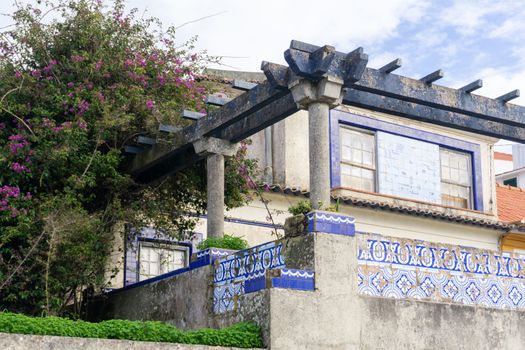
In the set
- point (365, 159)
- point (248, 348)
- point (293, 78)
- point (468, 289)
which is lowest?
point (248, 348)

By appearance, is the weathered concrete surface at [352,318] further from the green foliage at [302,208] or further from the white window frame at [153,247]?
the white window frame at [153,247]

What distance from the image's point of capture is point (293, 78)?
946 centimetres

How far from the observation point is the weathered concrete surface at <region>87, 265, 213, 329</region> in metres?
10.2

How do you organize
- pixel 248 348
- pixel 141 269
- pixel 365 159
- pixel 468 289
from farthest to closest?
pixel 365 159 → pixel 141 269 → pixel 468 289 → pixel 248 348

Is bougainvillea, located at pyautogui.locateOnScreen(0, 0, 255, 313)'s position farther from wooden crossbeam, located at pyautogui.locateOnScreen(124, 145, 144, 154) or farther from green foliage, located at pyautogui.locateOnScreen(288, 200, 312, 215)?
green foliage, located at pyautogui.locateOnScreen(288, 200, 312, 215)

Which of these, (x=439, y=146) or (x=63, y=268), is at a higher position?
(x=439, y=146)

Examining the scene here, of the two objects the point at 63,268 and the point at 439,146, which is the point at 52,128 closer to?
the point at 63,268

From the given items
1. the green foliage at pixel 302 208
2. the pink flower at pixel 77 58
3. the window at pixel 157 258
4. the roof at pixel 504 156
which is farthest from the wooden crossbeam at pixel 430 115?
the roof at pixel 504 156

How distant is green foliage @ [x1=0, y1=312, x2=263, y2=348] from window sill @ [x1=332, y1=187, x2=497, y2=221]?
8084 mm

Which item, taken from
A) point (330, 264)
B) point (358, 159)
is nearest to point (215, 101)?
point (330, 264)

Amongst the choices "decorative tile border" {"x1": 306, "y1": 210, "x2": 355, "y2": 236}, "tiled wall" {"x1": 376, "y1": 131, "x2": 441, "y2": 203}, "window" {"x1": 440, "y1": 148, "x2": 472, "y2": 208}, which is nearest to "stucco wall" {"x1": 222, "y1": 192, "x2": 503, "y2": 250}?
"tiled wall" {"x1": 376, "y1": 131, "x2": 441, "y2": 203}

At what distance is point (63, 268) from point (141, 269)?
10.2ft

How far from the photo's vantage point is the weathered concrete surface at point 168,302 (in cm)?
1024

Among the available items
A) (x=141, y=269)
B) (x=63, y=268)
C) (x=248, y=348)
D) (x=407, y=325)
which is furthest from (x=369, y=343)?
(x=141, y=269)
